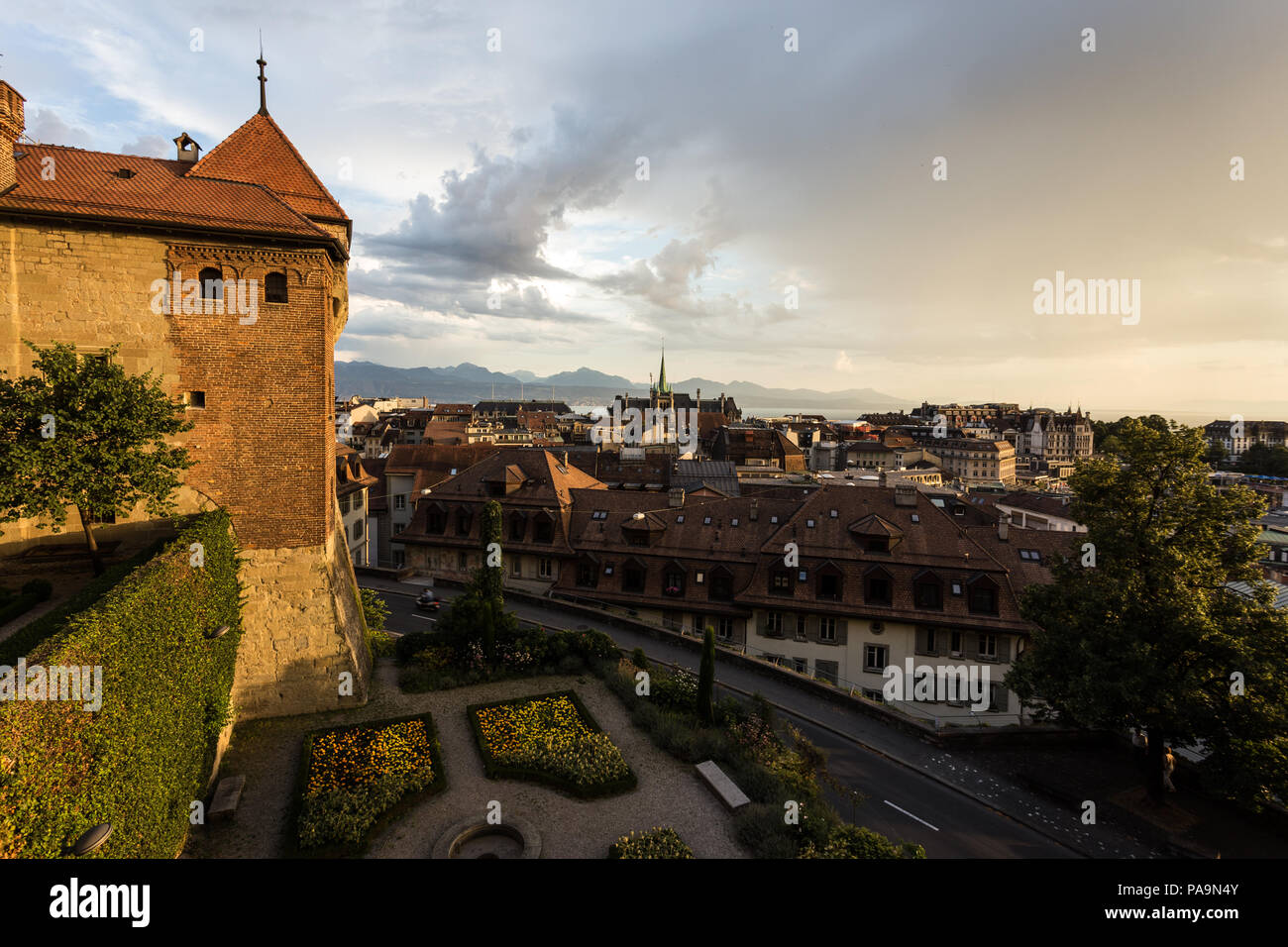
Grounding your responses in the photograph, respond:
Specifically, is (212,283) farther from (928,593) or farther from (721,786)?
(928,593)

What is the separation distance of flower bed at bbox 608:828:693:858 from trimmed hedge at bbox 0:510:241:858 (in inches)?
393

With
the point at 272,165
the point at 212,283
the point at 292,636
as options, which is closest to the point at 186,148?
the point at 272,165

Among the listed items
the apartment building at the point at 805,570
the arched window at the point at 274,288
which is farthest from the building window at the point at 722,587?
the arched window at the point at 274,288

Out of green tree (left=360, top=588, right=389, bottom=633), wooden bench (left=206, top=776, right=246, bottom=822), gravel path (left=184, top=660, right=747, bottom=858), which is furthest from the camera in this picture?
green tree (left=360, top=588, right=389, bottom=633)

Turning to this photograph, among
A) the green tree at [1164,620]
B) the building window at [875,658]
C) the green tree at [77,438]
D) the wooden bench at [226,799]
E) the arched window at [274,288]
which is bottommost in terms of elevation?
the building window at [875,658]

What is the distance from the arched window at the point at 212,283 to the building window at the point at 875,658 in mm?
34239

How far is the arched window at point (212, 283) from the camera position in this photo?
64.0 feet

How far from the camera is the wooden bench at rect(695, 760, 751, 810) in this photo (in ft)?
57.1

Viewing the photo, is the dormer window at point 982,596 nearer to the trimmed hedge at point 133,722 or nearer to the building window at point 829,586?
the building window at point 829,586

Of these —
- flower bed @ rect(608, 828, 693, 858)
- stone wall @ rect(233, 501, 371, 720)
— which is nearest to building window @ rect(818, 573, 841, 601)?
flower bed @ rect(608, 828, 693, 858)

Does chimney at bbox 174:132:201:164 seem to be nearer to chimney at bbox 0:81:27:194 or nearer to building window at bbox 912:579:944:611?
chimney at bbox 0:81:27:194
